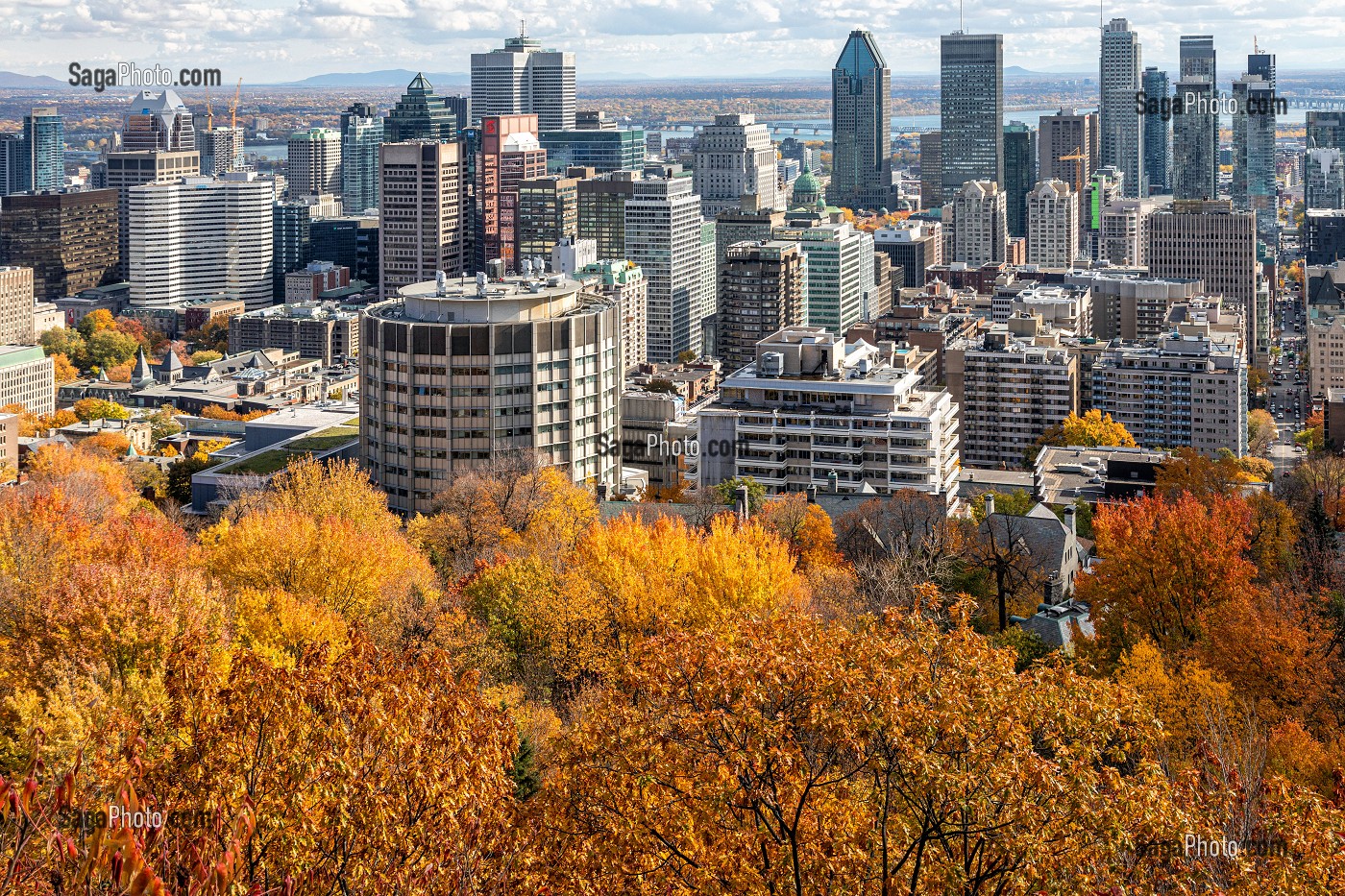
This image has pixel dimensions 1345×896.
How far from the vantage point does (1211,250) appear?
154 m

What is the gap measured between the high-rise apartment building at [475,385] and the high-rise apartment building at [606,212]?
3940 inches

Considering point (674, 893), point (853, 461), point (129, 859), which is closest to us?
point (129, 859)

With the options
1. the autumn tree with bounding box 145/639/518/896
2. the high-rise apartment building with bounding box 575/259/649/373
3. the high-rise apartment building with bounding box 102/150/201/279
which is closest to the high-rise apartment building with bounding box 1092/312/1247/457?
the high-rise apartment building with bounding box 575/259/649/373

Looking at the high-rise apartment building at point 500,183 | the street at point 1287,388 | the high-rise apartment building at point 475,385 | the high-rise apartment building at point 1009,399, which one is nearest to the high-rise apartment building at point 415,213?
the high-rise apartment building at point 500,183

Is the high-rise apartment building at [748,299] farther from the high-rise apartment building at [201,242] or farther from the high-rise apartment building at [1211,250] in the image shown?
the high-rise apartment building at [201,242]

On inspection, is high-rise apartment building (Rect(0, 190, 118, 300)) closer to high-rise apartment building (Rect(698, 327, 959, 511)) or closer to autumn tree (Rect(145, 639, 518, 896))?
high-rise apartment building (Rect(698, 327, 959, 511))

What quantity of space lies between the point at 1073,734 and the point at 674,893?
166 inches

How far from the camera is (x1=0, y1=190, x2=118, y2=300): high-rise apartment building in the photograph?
178m

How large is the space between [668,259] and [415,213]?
30942 mm

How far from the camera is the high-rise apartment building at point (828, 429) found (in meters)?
69.8

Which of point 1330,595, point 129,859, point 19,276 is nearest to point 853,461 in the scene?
point 1330,595

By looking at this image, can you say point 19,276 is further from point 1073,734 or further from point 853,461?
point 1073,734

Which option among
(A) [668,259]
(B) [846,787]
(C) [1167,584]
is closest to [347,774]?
(B) [846,787]

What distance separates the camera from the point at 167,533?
44.6 metres
